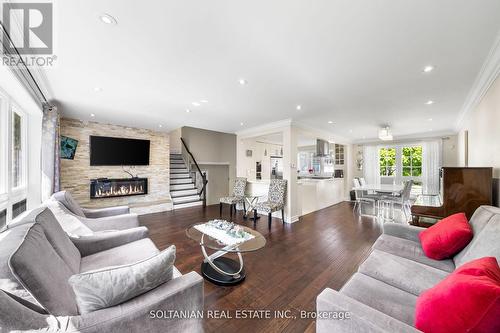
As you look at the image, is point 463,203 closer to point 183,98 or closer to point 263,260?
point 263,260

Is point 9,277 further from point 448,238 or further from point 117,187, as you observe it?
point 117,187

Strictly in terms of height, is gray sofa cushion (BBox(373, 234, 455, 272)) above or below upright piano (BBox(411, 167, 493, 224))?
below

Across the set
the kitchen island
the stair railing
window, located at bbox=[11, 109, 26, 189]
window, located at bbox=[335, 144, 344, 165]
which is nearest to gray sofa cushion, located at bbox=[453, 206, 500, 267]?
the kitchen island

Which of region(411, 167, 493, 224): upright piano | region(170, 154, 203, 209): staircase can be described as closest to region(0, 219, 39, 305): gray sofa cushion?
region(411, 167, 493, 224): upright piano

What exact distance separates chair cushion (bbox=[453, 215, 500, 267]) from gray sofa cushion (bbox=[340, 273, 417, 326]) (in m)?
0.55

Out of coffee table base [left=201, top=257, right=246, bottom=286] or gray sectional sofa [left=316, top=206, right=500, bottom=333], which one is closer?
gray sectional sofa [left=316, top=206, right=500, bottom=333]

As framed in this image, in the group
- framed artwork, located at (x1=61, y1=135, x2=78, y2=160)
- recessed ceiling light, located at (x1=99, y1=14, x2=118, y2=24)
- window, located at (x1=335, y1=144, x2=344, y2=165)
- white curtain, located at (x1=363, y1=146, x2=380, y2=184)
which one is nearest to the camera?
recessed ceiling light, located at (x1=99, y1=14, x2=118, y2=24)

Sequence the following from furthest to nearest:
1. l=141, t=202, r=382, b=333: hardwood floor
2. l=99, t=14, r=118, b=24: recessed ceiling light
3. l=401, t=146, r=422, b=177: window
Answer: l=401, t=146, r=422, b=177: window → l=141, t=202, r=382, b=333: hardwood floor → l=99, t=14, r=118, b=24: recessed ceiling light

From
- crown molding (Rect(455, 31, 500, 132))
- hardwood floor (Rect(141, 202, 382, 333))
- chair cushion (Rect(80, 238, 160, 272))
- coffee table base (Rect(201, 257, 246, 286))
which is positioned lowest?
hardwood floor (Rect(141, 202, 382, 333))

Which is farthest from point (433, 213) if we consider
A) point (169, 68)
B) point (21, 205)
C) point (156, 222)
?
point (21, 205)

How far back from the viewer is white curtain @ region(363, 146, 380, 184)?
22.8 ft

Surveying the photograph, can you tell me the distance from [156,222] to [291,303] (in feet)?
11.8

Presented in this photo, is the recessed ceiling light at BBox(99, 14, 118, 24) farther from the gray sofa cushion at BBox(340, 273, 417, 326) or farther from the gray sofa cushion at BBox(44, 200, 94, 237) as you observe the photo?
the gray sofa cushion at BBox(340, 273, 417, 326)

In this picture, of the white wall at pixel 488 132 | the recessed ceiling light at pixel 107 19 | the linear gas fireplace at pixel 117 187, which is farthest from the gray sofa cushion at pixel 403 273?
the linear gas fireplace at pixel 117 187
